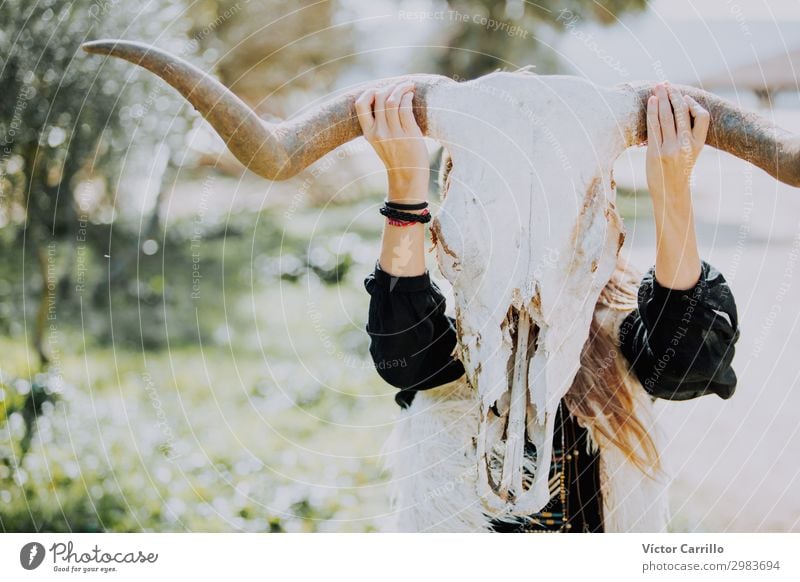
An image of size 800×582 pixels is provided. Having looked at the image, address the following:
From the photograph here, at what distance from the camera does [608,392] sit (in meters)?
1.74

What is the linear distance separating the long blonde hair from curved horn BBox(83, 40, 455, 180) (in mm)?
206

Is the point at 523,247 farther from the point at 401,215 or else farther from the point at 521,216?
the point at 401,215

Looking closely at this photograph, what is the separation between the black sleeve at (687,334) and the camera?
1572 mm

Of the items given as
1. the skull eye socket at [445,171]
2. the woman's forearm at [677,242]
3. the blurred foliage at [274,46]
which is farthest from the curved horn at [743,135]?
the blurred foliage at [274,46]

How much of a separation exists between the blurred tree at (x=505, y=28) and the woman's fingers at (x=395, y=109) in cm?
263

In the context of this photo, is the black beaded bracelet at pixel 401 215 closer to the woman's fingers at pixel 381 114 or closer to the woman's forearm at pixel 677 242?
the woman's fingers at pixel 381 114

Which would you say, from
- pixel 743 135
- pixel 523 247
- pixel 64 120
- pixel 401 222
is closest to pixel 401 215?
pixel 401 222

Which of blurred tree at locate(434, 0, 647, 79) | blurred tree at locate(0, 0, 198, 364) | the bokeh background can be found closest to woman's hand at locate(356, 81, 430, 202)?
the bokeh background

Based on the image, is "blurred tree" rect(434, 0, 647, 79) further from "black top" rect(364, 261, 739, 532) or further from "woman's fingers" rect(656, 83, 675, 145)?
"black top" rect(364, 261, 739, 532)
